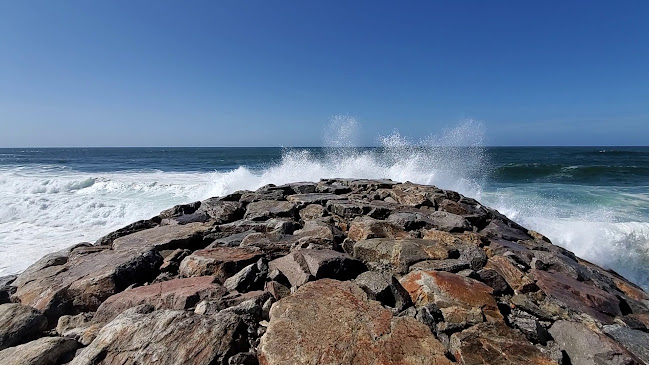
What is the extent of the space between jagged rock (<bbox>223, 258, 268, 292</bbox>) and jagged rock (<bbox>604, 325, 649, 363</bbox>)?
241 centimetres

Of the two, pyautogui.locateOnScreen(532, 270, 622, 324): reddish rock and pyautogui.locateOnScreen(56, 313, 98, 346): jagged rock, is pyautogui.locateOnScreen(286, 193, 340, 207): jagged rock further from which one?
pyautogui.locateOnScreen(56, 313, 98, 346): jagged rock

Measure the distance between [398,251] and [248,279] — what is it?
1.32 m

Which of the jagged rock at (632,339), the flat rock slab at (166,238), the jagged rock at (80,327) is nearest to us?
the jagged rock at (80,327)

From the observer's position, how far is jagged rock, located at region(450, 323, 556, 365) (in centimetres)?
176

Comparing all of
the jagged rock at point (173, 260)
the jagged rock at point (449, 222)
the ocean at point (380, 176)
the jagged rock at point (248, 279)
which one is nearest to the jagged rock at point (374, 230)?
the jagged rock at point (449, 222)

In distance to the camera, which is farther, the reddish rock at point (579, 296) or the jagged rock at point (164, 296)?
the reddish rock at point (579, 296)

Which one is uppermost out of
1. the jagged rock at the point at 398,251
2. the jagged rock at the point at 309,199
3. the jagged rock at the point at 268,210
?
the jagged rock at the point at 309,199

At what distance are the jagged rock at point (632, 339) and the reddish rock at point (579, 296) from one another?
0.16 m

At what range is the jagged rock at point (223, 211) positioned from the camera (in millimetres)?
4496

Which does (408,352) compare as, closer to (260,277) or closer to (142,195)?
(260,277)

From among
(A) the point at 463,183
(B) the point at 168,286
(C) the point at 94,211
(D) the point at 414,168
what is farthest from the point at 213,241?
(A) the point at 463,183

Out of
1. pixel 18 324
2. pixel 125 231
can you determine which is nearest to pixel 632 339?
pixel 18 324

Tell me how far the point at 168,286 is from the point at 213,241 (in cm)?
115

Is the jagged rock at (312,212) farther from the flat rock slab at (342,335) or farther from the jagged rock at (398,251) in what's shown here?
the flat rock slab at (342,335)
